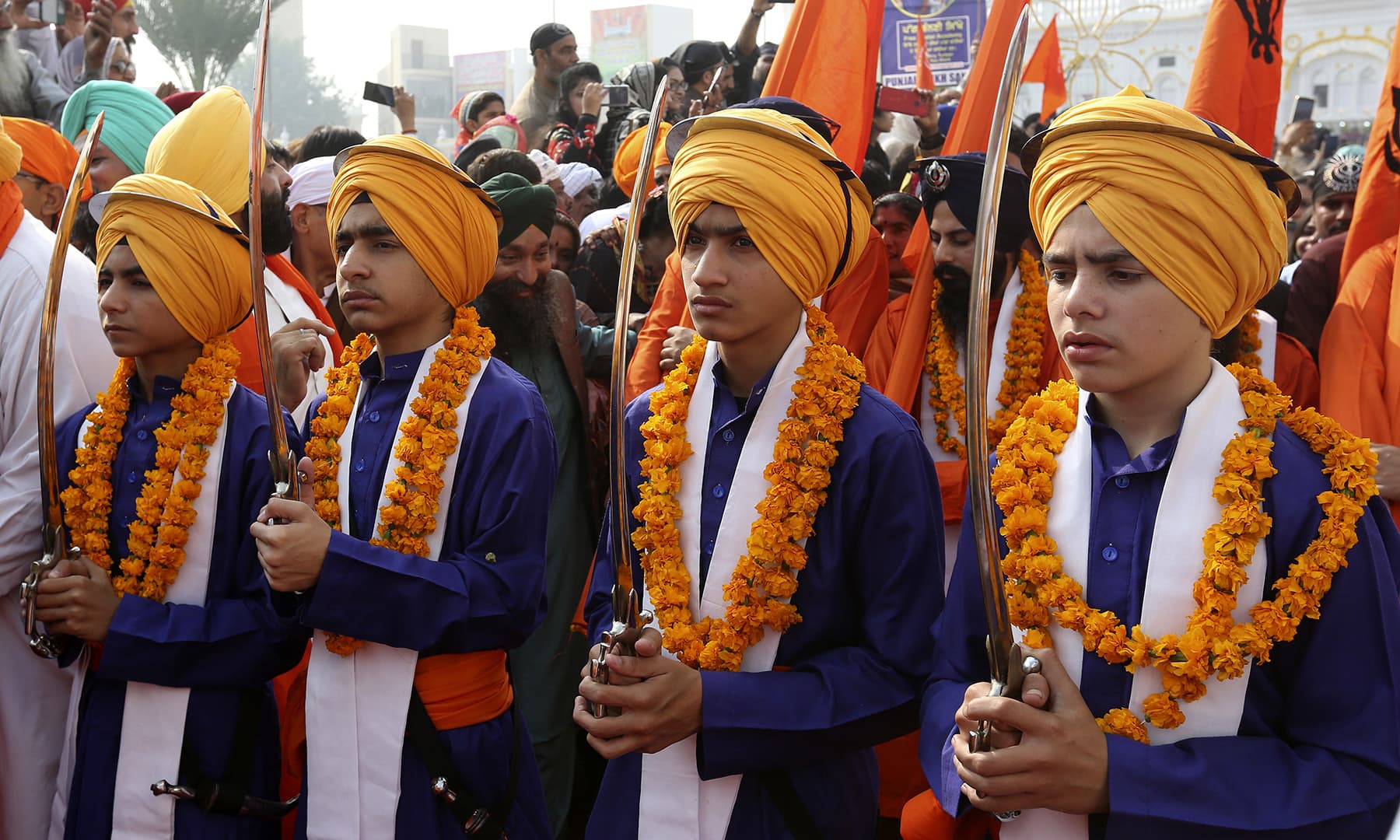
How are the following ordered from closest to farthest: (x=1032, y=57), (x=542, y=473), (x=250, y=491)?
(x=542, y=473) < (x=250, y=491) < (x=1032, y=57)

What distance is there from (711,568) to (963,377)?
6.28 ft

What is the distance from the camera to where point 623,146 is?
22.0ft

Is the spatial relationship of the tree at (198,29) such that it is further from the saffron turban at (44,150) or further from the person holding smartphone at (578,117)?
the saffron turban at (44,150)

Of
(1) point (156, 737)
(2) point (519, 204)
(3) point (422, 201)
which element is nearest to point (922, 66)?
(2) point (519, 204)

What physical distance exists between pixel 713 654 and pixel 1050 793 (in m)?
0.77

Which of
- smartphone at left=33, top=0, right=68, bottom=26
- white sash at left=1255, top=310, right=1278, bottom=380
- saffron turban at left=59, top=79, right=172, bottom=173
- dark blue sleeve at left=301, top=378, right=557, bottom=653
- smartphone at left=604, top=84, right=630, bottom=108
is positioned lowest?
dark blue sleeve at left=301, top=378, right=557, bottom=653

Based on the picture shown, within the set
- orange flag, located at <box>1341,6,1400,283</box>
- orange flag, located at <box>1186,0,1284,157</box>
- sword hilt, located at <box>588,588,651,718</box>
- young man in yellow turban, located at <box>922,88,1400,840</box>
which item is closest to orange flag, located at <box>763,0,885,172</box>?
orange flag, located at <box>1186,0,1284,157</box>

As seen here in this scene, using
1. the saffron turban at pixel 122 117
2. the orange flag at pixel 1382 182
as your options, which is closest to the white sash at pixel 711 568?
the orange flag at pixel 1382 182

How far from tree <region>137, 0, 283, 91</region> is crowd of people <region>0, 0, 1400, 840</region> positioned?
24.8 meters

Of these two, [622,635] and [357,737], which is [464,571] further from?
[622,635]

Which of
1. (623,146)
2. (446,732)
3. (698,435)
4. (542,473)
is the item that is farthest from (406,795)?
(623,146)

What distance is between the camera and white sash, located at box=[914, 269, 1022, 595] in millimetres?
4004

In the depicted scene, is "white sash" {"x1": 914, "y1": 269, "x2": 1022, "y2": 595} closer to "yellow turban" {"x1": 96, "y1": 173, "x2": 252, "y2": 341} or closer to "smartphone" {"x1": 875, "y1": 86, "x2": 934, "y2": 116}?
"yellow turban" {"x1": 96, "y1": 173, "x2": 252, "y2": 341}

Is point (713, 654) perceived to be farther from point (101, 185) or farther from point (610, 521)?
point (101, 185)
